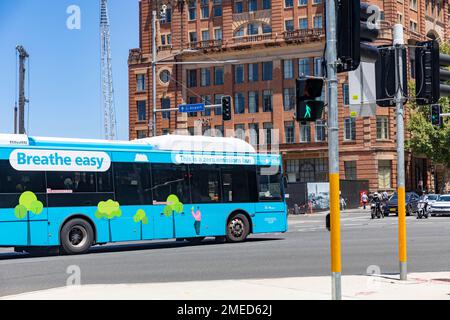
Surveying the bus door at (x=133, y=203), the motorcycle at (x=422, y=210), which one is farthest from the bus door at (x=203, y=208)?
the motorcycle at (x=422, y=210)

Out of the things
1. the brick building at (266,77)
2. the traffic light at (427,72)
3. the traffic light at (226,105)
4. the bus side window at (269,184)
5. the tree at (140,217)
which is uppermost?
the brick building at (266,77)

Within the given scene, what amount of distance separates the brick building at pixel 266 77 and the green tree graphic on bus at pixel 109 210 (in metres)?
48.3

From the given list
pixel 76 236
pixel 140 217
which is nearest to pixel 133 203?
pixel 140 217

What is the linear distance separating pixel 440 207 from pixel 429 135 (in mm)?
22808

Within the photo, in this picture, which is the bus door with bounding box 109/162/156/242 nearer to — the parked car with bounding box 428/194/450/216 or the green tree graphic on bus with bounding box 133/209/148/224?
the green tree graphic on bus with bounding box 133/209/148/224

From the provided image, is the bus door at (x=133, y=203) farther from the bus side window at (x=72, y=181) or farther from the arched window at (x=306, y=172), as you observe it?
the arched window at (x=306, y=172)

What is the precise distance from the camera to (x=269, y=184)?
2564cm

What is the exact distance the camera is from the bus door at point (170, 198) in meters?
22.6

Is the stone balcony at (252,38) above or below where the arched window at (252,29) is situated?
below

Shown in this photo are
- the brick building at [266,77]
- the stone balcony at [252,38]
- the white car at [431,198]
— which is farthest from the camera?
the stone balcony at [252,38]

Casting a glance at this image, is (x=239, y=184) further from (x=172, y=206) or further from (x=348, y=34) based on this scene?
(x=348, y=34)

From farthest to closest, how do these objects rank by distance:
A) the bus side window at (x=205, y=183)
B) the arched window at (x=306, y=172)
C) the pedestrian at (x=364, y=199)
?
the arched window at (x=306, y=172) < the pedestrian at (x=364, y=199) < the bus side window at (x=205, y=183)

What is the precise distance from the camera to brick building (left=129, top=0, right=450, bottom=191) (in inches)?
2790
